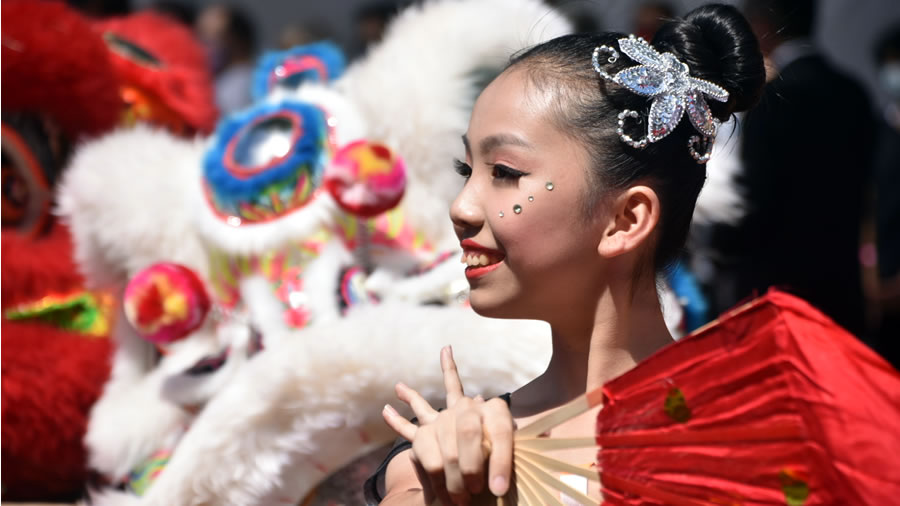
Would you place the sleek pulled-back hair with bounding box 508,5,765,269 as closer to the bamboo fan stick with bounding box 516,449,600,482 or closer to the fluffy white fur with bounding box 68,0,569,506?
the bamboo fan stick with bounding box 516,449,600,482

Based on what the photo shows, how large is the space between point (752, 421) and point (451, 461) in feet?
0.95

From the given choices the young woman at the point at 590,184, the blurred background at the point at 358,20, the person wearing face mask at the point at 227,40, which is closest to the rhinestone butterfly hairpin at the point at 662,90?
the young woman at the point at 590,184

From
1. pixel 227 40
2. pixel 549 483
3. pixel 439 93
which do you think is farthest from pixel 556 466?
pixel 227 40

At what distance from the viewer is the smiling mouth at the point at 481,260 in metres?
1.12

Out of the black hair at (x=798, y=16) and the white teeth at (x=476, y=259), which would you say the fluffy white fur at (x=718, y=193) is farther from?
the white teeth at (x=476, y=259)

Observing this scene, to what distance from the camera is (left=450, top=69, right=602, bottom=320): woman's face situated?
43.4 inches

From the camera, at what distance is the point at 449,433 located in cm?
95

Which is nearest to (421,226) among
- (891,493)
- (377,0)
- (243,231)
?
(243,231)

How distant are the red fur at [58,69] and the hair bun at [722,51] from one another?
5.17 feet

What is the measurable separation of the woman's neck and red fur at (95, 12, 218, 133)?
177cm

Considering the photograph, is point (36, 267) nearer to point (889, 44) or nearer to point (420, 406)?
point (420, 406)

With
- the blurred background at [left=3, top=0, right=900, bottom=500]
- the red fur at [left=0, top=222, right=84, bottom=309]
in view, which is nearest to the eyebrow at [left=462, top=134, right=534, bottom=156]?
the blurred background at [left=3, top=0, right=900, bottom=500]

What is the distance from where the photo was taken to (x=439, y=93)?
2.02 m

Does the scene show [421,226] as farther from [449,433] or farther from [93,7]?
[93,7]
